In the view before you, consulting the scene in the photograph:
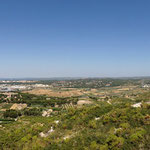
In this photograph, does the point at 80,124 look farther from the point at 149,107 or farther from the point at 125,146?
the point at 149,107

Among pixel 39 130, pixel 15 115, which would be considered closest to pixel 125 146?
pixel 39 130

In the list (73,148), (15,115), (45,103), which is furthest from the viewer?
(45,103)

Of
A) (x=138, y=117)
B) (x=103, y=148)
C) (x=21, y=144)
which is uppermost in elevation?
(x=138, y=117)

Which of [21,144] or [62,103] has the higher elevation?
[21,144]

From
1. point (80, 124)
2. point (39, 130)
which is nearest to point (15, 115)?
point (39, 130)

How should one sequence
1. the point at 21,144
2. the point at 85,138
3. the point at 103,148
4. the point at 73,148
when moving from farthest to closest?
→ the point at 21,144 → the point at 85,138 → the point at 73,148 → the point at 103,148

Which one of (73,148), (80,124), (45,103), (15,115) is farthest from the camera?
(45,103)

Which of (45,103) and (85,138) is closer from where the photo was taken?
(85,138)

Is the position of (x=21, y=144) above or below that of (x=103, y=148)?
below

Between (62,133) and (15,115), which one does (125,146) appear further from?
(15,115)
